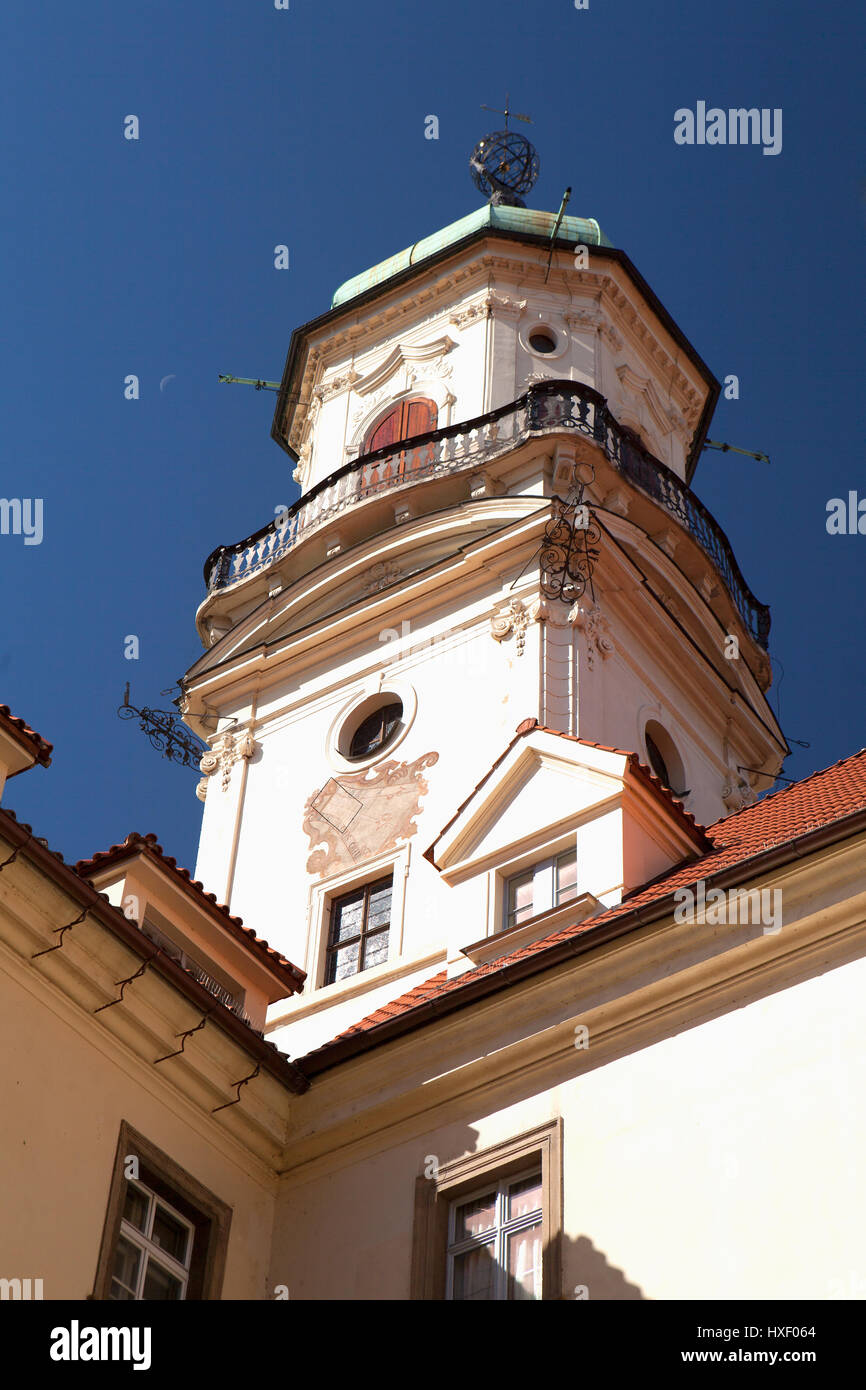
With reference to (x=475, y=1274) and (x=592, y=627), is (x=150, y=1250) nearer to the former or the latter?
(x=475, y=1274)

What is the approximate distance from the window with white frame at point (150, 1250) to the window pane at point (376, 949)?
7.70 m

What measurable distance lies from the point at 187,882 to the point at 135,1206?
2.98 metres

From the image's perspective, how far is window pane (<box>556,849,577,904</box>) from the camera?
15.8m

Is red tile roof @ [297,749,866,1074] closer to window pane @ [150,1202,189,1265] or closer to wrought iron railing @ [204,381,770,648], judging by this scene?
window pane @ [150,1202,189,1265]

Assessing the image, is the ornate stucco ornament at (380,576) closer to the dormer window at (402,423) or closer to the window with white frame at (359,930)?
the dormer window at (402,423)

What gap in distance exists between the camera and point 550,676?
72.4 feet

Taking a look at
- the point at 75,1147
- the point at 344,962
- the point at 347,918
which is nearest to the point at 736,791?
the point at 347,918

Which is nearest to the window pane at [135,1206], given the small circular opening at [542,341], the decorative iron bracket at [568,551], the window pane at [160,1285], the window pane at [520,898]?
the window pane at [160,1285]

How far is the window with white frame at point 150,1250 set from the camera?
40.0 ft
